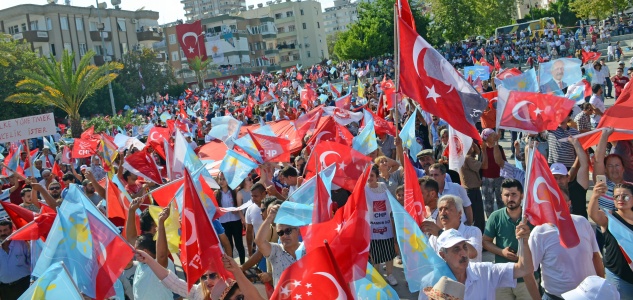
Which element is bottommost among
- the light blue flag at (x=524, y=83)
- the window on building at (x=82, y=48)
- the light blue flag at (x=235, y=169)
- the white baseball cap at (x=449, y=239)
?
the white baseball cap at (x=449, y=239)

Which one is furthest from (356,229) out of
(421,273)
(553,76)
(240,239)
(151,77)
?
(151,77)

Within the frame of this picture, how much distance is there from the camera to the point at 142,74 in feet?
204

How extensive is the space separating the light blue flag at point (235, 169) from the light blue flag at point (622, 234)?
530 cm

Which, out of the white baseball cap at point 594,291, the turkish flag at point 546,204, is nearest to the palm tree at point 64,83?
the turkish flag at point 546,204

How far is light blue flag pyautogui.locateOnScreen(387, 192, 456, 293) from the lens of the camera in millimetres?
4887

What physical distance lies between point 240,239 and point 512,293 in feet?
15.0

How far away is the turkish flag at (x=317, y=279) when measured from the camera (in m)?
4.37

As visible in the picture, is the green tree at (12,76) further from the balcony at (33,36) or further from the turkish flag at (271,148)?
the turkish flag at (271,148)

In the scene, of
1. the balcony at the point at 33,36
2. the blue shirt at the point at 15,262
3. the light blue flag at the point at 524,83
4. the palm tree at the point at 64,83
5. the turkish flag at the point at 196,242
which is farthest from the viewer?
the balcony at the point at 33,36

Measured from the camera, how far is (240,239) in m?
9.43

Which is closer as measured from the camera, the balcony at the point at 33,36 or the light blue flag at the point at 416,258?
the light blue flag at the point at 416,258

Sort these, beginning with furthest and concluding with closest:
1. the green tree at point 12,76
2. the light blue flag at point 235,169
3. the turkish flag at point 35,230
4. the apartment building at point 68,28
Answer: the apartment building at point 68,28
the green tree at point 12,76
the light blue flag at point 235,169
the turkish flag at point 35,230

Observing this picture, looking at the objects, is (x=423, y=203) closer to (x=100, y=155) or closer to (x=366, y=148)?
(x=366, y=148)

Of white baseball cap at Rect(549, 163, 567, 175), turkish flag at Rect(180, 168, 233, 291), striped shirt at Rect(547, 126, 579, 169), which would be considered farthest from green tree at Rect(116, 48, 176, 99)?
turkish flag at Rect(180, 168, 233, 291)
